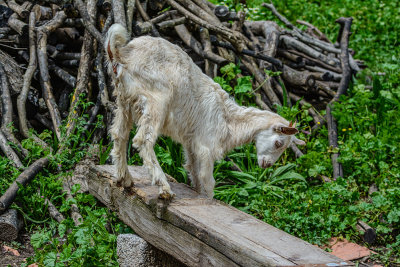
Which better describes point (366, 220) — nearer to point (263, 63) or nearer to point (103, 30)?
point (263, 63)

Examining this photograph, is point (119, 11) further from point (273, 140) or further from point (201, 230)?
point (201, 230)

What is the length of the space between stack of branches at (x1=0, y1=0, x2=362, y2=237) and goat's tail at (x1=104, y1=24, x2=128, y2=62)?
1544 mm

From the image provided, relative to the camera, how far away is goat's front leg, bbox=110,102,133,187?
4.10 meters

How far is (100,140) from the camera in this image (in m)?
5.82

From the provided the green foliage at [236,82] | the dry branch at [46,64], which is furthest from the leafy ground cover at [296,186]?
the dry branch at [46,64]

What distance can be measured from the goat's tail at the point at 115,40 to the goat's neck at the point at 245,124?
1284 mm

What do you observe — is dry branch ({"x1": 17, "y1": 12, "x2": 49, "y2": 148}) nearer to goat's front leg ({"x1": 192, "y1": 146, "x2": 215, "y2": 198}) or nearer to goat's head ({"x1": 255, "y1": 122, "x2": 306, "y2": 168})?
goat's front leg ({"x1": 192, "y1": 146, "x2": 215, "y2": 198})

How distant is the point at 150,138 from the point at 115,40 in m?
0.89

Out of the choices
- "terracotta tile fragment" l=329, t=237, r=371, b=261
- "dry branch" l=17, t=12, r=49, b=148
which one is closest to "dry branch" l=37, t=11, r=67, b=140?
"dry branch" l=17, t=12, r=49, b=148

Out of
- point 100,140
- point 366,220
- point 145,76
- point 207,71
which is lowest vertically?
point 366,220

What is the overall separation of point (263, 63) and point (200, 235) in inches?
180

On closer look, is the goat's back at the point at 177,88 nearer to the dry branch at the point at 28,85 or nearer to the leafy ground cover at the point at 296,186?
the leafy ground cover at the point at 296,186

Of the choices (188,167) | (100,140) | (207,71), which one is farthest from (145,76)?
(207,71)

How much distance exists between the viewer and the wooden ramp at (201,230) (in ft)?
9.53
